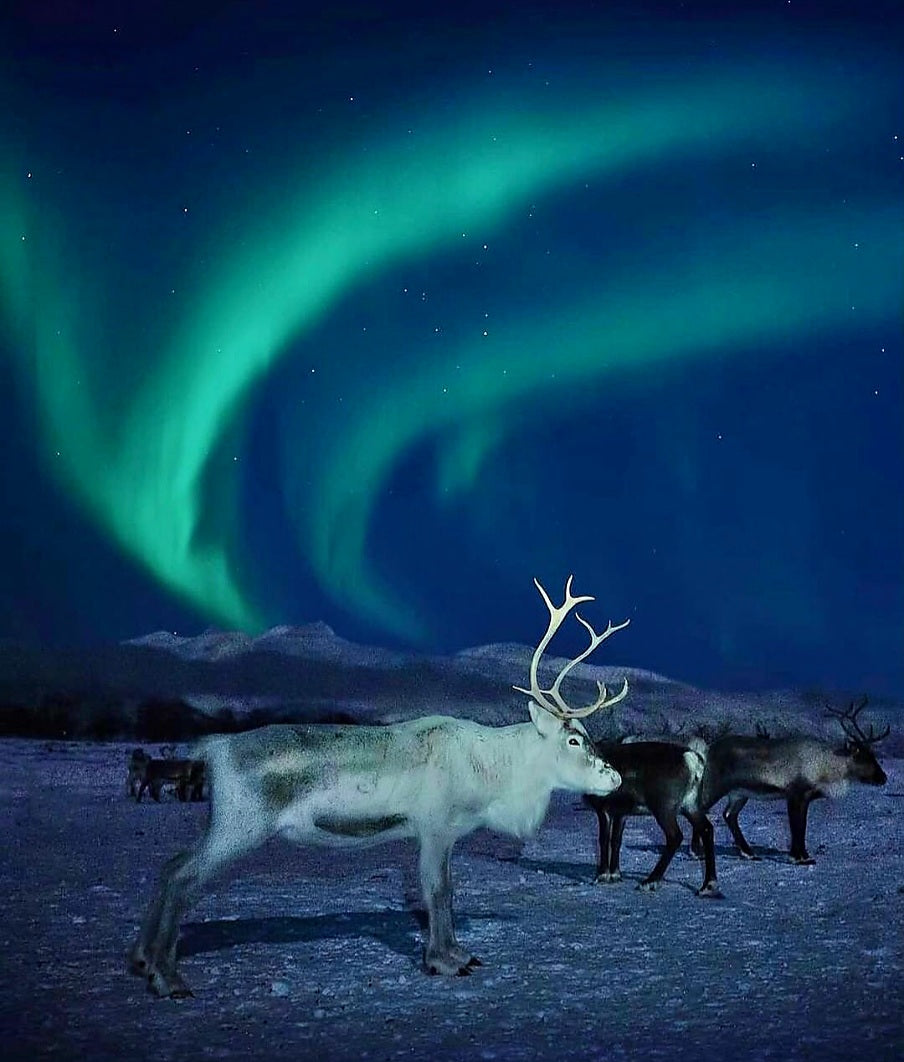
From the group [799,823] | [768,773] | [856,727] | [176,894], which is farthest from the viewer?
[856,727]

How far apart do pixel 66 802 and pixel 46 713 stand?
49715 mm

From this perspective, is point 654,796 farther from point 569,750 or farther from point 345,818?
point 345,818

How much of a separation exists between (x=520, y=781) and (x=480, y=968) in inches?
54.0

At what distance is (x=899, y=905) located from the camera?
1088cm

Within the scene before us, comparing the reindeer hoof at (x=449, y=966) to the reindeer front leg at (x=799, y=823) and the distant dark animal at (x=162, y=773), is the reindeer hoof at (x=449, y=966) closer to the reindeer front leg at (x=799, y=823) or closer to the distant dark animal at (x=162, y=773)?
the reindeer front leg at (x=799, y=823)

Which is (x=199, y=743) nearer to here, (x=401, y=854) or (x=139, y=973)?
(x=139, y=973)

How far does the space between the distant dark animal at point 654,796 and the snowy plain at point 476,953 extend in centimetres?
32

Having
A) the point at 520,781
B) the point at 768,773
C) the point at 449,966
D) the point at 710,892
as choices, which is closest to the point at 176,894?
the point at 449,966

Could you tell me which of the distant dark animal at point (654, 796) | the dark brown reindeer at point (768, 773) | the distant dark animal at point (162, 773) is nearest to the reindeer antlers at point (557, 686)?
the distant dark animal at point (654, 796)

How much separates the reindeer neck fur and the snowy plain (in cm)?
97

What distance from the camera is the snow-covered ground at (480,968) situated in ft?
20.5

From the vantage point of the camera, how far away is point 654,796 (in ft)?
39.2

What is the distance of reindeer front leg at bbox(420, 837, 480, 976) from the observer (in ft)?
25.4

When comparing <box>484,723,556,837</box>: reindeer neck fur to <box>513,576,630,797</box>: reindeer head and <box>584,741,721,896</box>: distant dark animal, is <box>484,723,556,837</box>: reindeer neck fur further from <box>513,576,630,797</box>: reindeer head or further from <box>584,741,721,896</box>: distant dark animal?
<box>584,741,721,896</box>: distant dark animal
